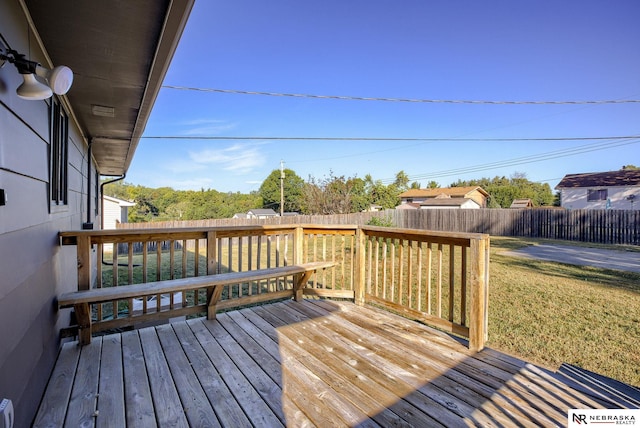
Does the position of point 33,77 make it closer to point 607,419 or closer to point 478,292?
point 478,292

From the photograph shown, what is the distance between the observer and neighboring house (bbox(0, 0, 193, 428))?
1250 millimetres

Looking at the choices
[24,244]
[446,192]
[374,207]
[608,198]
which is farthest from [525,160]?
[24,244]

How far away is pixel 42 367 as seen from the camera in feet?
5.76

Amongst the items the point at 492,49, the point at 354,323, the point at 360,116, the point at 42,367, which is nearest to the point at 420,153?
the point at 360,116

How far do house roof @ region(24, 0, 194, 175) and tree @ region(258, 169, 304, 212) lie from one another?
3468 cm

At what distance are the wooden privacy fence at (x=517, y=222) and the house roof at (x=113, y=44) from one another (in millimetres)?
8539

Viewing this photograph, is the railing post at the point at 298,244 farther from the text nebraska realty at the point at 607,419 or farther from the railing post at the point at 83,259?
the text nebraska realty at the point at 607,419

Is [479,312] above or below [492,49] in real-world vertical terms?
below

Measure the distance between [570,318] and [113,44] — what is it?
5445mm

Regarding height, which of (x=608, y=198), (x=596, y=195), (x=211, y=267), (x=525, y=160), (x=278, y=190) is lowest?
(x=211, y=267)

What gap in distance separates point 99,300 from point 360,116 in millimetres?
16094

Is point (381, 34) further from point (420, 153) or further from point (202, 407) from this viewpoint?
point (420, 153)

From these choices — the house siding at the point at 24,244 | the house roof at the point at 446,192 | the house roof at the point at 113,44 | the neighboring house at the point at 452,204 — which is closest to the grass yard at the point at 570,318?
the house siding at the point at 24,244

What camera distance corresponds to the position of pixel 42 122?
1975mm
